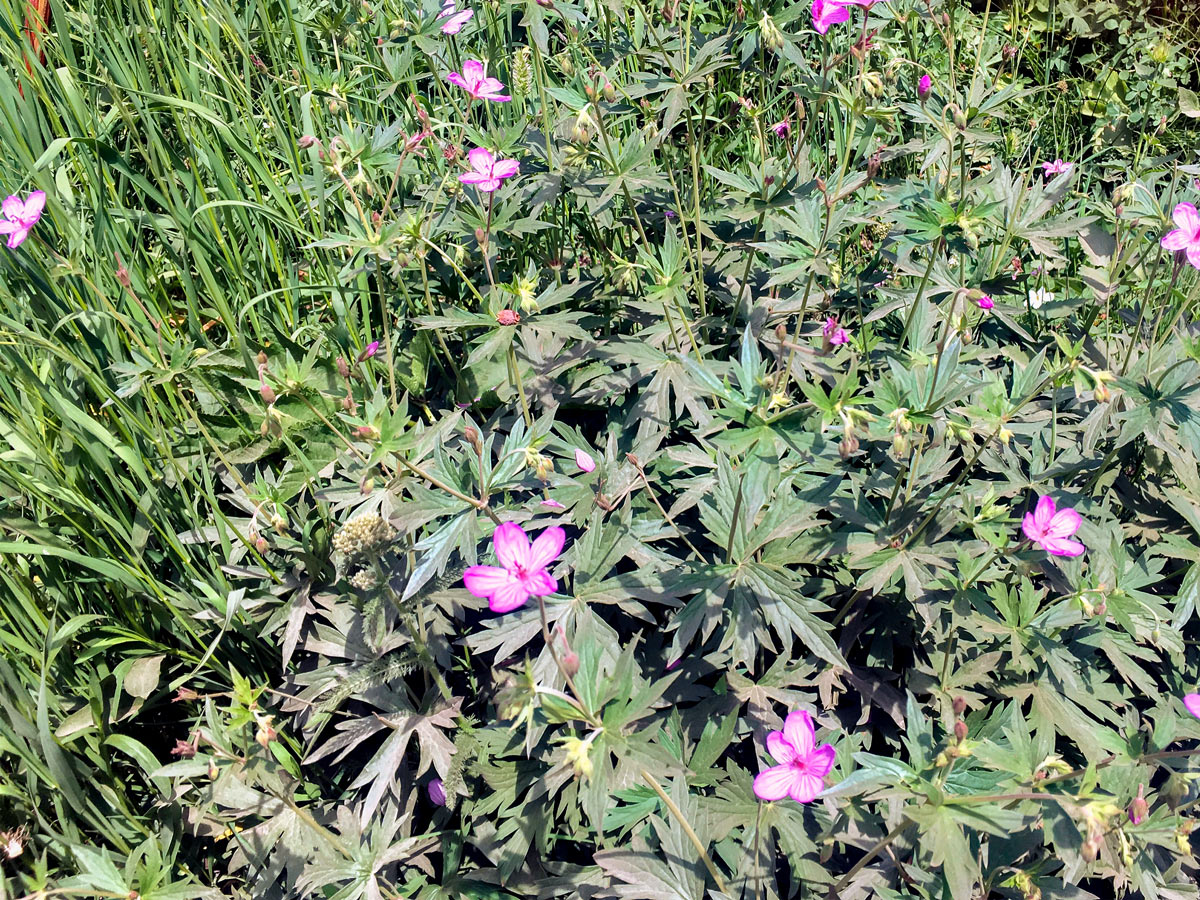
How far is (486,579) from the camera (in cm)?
134

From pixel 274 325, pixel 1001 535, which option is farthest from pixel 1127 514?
pixel 274 325

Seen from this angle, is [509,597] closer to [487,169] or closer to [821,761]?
[821,761]

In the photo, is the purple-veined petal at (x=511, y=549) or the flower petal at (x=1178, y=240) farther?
the flower petal at (x=1178, y=240)

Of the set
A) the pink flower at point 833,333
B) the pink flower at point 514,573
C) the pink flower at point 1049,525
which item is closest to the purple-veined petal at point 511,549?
the pink flower at point 514,573

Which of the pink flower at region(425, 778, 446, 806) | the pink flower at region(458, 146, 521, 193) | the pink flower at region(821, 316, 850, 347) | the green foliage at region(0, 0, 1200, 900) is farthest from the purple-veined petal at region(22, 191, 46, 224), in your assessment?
the pink flower at region(821, 316, 850, 347)

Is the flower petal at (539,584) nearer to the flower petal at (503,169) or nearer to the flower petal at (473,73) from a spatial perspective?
the flower petal at (503,169)

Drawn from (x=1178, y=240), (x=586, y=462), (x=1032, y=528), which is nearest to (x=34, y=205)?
(x=586, y=462)

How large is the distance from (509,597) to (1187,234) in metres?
1.52

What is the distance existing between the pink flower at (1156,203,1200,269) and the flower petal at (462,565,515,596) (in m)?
1.47

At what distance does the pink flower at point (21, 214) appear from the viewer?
186 cm

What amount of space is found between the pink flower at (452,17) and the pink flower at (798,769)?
194 centimetres

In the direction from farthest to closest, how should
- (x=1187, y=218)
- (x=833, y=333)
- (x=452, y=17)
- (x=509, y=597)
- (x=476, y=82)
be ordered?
(x=452, y=17) → (x=476, y=82) → (x=833, y=333) → (x=1187, y=218) → (x=509, y=597)

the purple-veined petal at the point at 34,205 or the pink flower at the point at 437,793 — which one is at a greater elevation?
the purple-veined petal at the point at 34,205

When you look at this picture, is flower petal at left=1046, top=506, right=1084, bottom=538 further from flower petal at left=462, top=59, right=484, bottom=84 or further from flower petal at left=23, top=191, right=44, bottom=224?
flower petal at left=23, top=191, right=44, bottom=224
